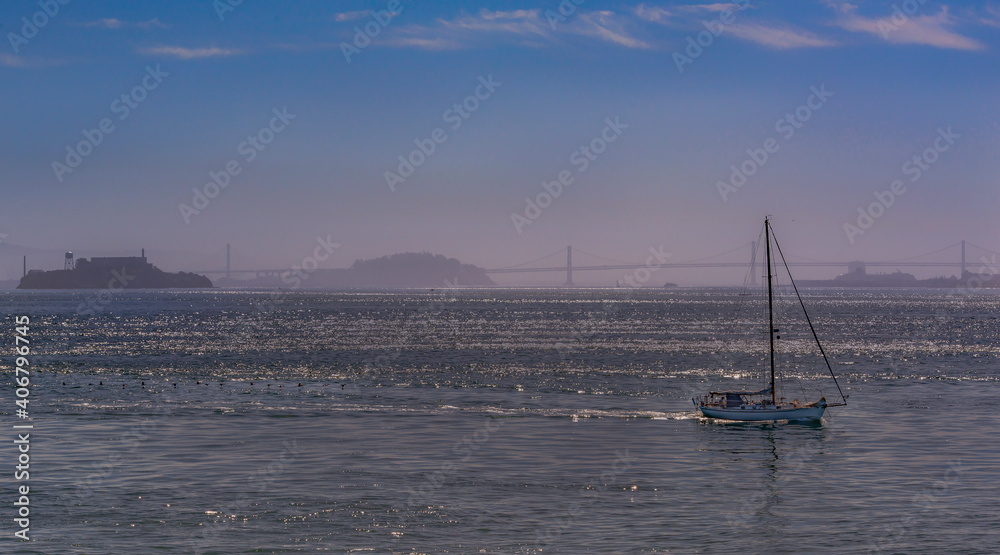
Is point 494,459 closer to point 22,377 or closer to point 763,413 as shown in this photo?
point 763,413

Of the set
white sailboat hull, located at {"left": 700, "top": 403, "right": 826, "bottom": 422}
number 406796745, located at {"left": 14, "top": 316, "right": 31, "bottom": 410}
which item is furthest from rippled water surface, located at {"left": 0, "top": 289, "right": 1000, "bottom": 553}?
number 406796745, located at {"left": 14, "top": 316, "right": 31, "bottom": 410}

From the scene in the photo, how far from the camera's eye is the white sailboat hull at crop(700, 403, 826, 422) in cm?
5853

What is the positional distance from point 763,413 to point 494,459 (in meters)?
22.8

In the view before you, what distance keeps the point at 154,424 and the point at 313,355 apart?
51576 millimetres

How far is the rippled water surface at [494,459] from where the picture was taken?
103 ft

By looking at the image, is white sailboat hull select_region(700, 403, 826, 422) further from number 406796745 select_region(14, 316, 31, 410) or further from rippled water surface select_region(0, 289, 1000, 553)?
number 406796745 select_region(14, 316, 31, 410)

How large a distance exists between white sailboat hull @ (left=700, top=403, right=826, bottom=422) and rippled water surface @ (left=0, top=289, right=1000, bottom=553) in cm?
76

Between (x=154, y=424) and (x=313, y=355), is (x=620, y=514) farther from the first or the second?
(x=313, y=355)

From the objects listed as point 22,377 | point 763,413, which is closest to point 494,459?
point 763,413

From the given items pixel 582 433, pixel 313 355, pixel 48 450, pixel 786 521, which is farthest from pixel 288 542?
pixel 313 355

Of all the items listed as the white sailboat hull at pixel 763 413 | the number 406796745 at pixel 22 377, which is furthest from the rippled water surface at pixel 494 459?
the number 406796745 at pixel 22 377

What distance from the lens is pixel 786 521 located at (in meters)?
33.6

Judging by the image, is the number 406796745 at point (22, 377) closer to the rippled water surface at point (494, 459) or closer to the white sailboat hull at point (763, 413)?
the rippled water surface at point (494, 459)

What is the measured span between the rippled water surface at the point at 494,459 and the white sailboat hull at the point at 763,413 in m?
0.76
